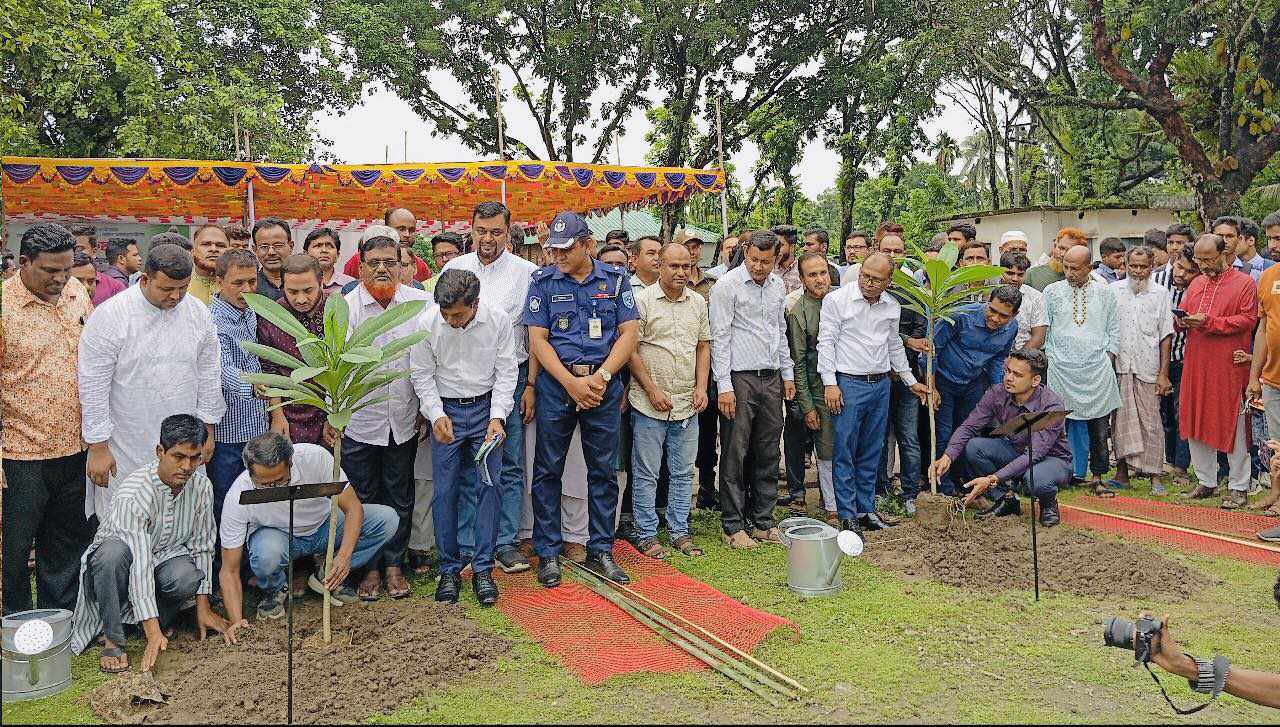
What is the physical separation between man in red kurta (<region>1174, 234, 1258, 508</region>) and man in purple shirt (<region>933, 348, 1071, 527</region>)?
129 centimetres

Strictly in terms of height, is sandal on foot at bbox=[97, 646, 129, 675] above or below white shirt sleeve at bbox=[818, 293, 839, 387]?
below

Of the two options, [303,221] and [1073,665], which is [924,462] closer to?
[1073,665]

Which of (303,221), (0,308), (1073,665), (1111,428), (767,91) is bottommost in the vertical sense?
(1073,665)

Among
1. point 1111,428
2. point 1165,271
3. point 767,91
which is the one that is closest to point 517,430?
point 1111,428

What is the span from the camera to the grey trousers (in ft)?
12.0

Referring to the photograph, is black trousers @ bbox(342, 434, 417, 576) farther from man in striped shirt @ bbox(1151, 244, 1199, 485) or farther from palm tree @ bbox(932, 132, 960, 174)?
palm tree @ bbox(932, 132, 960, 174)

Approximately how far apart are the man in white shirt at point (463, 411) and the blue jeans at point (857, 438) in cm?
220

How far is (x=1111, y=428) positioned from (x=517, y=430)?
16.4ft

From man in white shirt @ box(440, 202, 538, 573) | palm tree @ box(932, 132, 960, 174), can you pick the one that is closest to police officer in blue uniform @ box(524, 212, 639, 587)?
man in white shirt @ box(440, 202, 538, 573)

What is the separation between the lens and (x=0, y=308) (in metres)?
3.81

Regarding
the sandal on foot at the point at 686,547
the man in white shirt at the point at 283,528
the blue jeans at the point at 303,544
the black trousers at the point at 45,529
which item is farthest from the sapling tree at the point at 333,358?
the sandal on foot at the point at 686,547

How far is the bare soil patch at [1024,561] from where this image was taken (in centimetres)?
464

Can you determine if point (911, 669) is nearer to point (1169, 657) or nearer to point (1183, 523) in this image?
point (1169, 657)

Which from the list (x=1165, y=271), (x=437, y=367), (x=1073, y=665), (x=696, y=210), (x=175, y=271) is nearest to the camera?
(x=1073, y=665)
